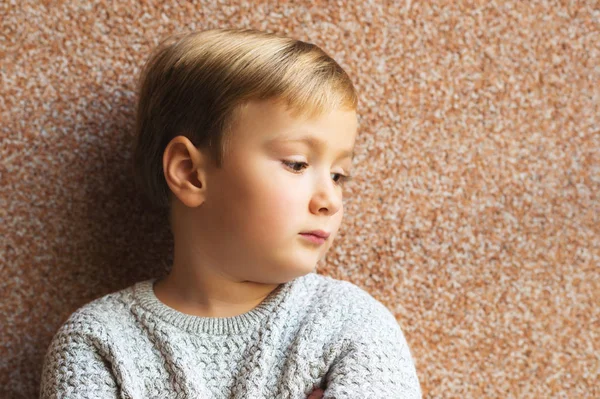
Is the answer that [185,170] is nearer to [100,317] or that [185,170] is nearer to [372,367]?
[100,317]

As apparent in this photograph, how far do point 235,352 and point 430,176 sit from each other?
472mm

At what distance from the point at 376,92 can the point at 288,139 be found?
0.34 metres

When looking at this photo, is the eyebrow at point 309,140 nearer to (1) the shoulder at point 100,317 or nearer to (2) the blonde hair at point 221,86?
(2) the blonde hair at point 221,86

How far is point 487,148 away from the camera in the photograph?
1.17m

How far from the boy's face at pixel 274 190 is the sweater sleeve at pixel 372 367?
12 centimetres

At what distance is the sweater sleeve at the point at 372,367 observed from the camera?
2.82ft

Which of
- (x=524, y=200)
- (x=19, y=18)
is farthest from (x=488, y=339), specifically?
(x=19, y=18)

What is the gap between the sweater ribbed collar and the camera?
95 centimetres

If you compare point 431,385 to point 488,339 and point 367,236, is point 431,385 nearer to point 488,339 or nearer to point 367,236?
point 488,339

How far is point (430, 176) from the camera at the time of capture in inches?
46.1

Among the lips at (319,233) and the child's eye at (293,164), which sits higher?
the child's eye at (293,164)

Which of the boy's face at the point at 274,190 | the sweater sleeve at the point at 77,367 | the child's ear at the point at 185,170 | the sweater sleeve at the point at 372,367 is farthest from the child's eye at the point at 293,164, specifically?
the sweater sleeve at the point at 77,367

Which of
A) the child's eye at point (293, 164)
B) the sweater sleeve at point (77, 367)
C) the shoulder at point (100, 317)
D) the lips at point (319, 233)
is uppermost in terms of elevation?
the child's eye at point (293, 164)

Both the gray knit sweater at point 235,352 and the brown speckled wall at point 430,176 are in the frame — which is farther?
the brown speckled wall at point 430,176
